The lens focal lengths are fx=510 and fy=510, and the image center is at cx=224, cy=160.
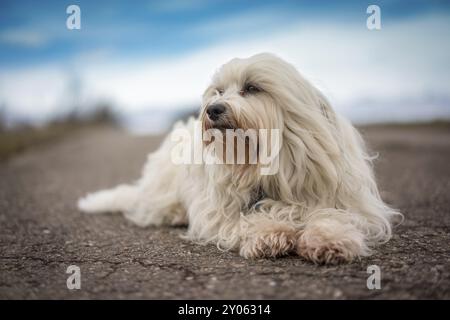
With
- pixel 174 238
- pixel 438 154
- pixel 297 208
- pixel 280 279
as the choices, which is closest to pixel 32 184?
pixel 174 238

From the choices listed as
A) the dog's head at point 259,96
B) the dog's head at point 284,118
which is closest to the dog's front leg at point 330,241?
the dog's head at point 284,118

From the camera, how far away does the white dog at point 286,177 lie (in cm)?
382

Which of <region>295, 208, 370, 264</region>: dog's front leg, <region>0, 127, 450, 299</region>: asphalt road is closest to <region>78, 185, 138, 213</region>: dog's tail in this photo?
<region>0, 127, 450, 299</region>: asphalt road

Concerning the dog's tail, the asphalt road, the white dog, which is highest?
the white dog

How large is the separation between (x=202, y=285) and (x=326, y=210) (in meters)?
1.26

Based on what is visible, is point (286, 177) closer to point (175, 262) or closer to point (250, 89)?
point (250, 89)

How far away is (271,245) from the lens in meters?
3.71

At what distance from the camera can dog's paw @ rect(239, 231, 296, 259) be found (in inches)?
146

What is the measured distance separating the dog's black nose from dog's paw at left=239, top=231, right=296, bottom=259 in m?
0.96

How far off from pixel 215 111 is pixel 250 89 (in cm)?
40

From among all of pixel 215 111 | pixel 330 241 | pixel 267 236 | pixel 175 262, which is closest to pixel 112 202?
pixel 175 262

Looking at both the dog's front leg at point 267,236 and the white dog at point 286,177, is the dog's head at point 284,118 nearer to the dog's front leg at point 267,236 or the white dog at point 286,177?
the white dog at point 286,177

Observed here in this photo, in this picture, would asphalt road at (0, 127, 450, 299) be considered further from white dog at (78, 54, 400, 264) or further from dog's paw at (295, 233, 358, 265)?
white dog at (78, 54, 400, 264)
